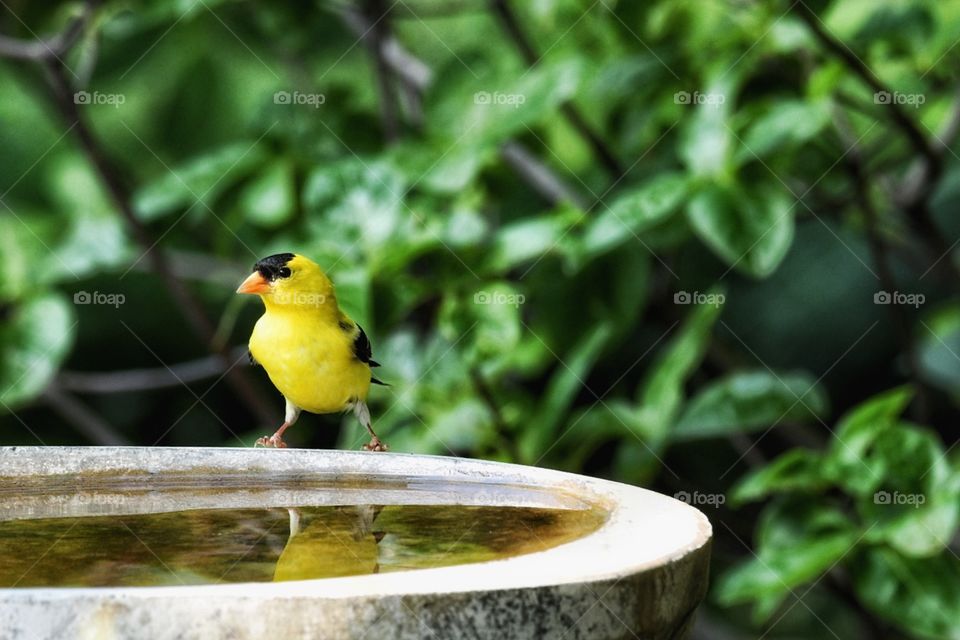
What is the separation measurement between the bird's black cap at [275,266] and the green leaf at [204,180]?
130cm

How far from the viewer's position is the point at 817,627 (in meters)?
4.50

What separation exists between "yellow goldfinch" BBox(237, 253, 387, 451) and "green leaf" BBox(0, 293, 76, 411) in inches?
51.1

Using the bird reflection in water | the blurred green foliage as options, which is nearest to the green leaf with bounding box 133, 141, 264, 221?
the blurred green foliage

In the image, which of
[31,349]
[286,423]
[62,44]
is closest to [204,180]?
[62,44]

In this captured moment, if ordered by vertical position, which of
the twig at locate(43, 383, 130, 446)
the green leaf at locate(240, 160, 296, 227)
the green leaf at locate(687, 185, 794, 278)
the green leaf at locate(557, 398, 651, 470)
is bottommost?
the twig at locate(43, 383, 130, 446)

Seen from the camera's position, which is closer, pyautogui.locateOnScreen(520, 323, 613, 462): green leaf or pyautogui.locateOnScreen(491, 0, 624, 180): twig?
pyautogui.locateOnScreen(520, 323, 613, 462): green leaf

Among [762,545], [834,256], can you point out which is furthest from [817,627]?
[762,545]

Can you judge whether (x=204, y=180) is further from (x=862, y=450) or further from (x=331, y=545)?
(x=331, y=545)

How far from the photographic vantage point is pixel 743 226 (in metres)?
2.28

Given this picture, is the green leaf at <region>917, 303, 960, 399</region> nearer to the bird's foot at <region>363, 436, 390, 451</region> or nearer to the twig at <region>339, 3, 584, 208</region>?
the twig at <region>339, 3, 584, 208</region>

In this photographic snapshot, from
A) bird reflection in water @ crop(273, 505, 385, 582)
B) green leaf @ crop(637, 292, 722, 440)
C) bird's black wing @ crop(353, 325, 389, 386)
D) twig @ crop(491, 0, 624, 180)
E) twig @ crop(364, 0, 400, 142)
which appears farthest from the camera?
twig @ crop(364, 0, 400, 142)

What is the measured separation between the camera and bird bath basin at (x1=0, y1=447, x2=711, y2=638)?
0.84 meters

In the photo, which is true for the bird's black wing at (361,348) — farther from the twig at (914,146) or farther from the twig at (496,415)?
the twig at (914,146)

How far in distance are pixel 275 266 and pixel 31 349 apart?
140cm
